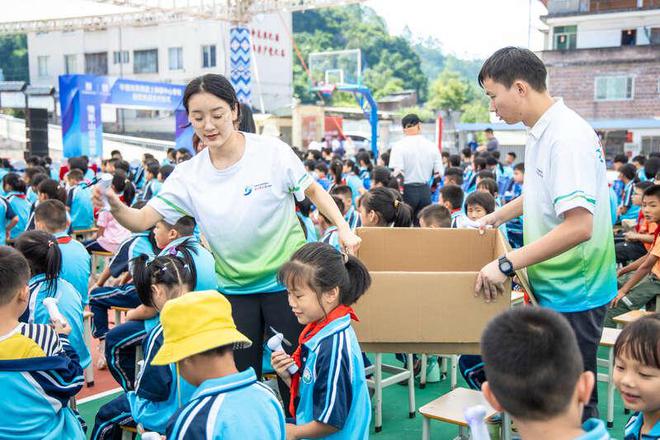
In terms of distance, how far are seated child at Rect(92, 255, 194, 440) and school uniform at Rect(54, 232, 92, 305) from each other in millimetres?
1361

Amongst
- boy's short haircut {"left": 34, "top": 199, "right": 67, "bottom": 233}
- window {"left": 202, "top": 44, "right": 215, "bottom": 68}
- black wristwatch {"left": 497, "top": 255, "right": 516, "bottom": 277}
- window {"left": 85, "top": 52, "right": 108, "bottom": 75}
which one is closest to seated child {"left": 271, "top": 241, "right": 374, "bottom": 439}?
black wristwatch {"left": 497, "top": 255, "right": 516, "bottom": 277}

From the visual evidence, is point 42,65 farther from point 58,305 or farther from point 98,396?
point 58,305

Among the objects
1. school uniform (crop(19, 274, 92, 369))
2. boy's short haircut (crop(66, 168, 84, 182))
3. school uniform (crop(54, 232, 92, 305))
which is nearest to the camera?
school uniform (crop(19, 274, 92, 369))

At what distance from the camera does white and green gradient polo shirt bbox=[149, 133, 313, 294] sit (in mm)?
2754

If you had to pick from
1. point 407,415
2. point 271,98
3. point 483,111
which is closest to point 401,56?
point 483,111

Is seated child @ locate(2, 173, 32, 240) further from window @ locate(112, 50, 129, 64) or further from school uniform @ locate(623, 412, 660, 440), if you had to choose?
window @ locate(112, 50, 129, 64)

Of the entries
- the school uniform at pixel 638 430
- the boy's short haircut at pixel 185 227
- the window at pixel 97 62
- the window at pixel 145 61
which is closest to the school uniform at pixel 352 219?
the boy's short haircut at pixel 185 227

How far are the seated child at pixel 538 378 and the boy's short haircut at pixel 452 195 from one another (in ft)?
13.9

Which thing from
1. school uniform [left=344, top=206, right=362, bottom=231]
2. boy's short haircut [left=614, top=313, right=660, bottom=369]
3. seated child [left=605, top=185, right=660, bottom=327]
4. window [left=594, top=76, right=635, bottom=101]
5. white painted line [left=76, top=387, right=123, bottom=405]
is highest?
window [left=594, top=76, right=635, bottom=101]

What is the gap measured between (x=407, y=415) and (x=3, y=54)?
4211 centimetres

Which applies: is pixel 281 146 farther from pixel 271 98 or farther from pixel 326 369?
pixel 271 98

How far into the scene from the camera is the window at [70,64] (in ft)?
111

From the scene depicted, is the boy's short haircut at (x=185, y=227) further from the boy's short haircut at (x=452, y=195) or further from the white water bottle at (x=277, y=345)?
the boy's short haircut at (x=452, y=195)

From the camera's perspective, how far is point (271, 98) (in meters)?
33.6
